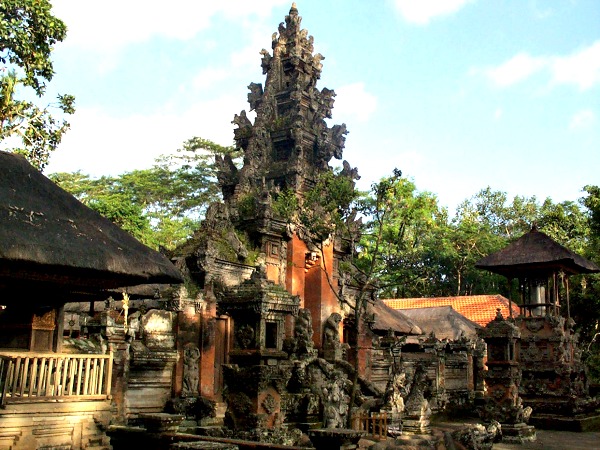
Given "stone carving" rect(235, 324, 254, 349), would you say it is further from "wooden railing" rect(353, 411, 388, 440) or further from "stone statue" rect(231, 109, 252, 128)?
"stone statue" rect(231, 109, 252, 128)

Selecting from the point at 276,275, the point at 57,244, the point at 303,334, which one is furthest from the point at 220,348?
the point at 57,244

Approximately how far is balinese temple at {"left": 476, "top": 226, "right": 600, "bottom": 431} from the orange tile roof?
40.3 feet

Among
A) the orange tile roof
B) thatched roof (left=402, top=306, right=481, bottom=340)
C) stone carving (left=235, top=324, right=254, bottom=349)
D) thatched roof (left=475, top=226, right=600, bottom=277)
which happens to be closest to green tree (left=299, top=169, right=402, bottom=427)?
thatched roof (left=475, top=226, right=600, bottom=277)

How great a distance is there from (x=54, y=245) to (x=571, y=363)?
1598 centimetres

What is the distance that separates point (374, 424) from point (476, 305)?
68.8ft

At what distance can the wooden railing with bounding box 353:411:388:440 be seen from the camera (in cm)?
1451

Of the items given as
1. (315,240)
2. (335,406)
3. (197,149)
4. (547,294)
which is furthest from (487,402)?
(197,149)

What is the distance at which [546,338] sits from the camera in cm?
1906

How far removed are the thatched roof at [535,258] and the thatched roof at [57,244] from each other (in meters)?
12.6

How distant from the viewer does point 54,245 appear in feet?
28.3

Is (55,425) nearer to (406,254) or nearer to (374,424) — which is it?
(374,424)

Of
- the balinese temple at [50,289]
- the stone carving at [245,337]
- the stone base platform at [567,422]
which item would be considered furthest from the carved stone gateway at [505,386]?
the balinese temple at [50,289]

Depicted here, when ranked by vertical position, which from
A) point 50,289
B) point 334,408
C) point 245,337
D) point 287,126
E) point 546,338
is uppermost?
point 287,126

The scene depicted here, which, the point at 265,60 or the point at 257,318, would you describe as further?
the point at 265,60
